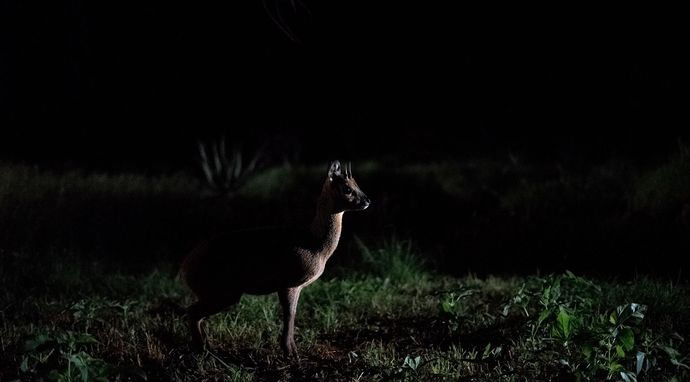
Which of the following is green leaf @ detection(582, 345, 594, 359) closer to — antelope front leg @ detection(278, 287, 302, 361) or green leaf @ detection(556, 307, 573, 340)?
green leaf @ detection(556, 307, 573, 340)

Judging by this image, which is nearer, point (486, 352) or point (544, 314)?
point (486, 352)

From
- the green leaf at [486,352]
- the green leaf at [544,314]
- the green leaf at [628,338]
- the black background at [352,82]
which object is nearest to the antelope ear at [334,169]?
the green leaf at [486,352]

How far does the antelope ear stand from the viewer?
3.53 m

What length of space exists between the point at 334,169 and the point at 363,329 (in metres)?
1.16

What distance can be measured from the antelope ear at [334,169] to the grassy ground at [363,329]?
932mm

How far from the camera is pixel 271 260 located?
3506 millimetres

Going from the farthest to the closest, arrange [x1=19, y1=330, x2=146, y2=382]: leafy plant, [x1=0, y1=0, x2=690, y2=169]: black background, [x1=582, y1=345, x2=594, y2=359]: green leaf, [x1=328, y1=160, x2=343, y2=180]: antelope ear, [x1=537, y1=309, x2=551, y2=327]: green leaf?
[x1=0, y1=0, x2=690, y2=169]: black background
[x1=537, y1=309, x2=551, y2=327]: green leaf
[x1=328, y1=160, x2=343, y2=180]: antelope ear
[x1=582, y1=345, x2=594, y2=359]: green leaf
[x1=19, y1=330, x2=146, y2=382]: leafy plant

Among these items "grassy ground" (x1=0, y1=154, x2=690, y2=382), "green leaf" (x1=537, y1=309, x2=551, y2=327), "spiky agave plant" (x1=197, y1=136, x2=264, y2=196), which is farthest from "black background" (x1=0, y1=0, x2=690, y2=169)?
"green leaf" (x1=537, y1=309, x2=551, y2=327)

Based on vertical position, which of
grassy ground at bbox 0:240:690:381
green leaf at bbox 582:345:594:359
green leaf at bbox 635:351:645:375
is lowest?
grassy ground at bbox 0:240:690:381

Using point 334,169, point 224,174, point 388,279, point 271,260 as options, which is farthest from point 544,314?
point 224,174

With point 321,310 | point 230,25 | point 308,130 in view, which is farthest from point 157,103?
point 321,310

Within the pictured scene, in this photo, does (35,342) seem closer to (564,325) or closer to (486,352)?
(486,352)

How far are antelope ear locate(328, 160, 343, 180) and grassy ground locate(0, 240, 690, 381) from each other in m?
0.93

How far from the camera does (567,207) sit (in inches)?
296
